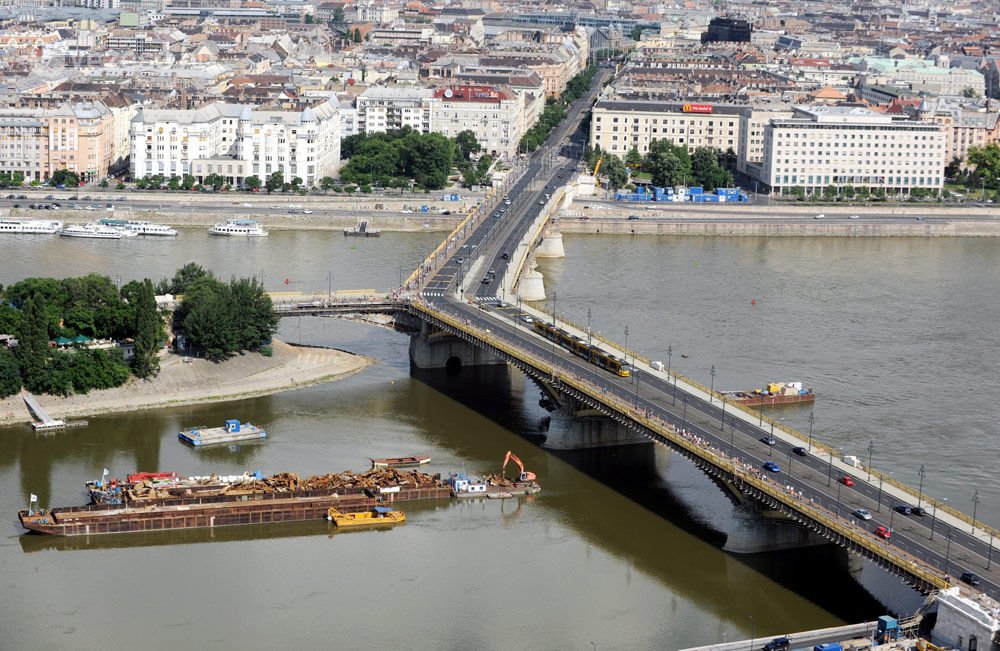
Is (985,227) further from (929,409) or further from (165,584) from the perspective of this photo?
(165,584)

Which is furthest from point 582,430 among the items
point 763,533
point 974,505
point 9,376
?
point 9,376

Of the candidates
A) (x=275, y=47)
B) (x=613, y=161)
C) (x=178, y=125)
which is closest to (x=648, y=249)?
(x=613, y=161)

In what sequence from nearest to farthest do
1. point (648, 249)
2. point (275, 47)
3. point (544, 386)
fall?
1. point (544, 386)
2. point (648, 249)
3. point (275, 47)

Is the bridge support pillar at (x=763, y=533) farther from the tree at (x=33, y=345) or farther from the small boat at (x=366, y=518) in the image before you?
the tree at (x=33, y=345)

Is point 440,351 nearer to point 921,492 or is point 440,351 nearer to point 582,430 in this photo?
point 582,430

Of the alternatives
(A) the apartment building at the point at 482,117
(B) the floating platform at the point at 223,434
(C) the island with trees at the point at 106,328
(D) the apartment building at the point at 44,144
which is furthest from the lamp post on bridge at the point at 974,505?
(A) the apartment building at the point at 482,117
